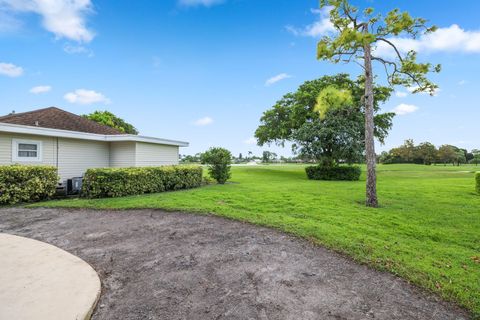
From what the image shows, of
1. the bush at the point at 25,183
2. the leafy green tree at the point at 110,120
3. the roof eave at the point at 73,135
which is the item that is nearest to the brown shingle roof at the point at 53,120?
the roof eave at the point at 73,135

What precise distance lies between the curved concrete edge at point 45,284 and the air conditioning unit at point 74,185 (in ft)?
22.1

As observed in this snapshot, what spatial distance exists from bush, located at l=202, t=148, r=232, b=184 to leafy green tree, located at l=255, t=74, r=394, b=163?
592 cm

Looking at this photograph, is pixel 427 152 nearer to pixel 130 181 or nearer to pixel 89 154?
pixel 130 181

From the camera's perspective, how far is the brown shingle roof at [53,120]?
437 inches

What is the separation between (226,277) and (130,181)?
7.53m

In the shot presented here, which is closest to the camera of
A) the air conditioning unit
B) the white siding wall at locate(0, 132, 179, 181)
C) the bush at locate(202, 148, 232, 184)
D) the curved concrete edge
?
the curved concrete edge

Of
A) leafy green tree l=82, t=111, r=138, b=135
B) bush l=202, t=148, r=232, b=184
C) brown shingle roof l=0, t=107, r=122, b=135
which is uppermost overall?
leafy green tree l=82, t=111, r=138, b=135

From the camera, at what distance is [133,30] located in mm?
14578

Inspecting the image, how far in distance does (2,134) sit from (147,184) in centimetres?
535

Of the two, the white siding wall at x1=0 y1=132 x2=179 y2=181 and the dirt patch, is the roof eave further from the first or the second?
the dirt patch

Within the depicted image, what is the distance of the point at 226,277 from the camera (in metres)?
3.25

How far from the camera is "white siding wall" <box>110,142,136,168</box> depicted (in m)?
12.4

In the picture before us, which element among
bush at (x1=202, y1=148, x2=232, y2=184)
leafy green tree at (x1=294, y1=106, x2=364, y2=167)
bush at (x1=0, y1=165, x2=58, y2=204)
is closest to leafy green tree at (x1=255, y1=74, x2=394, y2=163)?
leafy green tree at (x1=294, y1=106, x2=364, y2=167)

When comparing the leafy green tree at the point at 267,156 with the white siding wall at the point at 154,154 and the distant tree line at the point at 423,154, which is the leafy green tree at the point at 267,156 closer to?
the distant tree line at the point at 423,154
